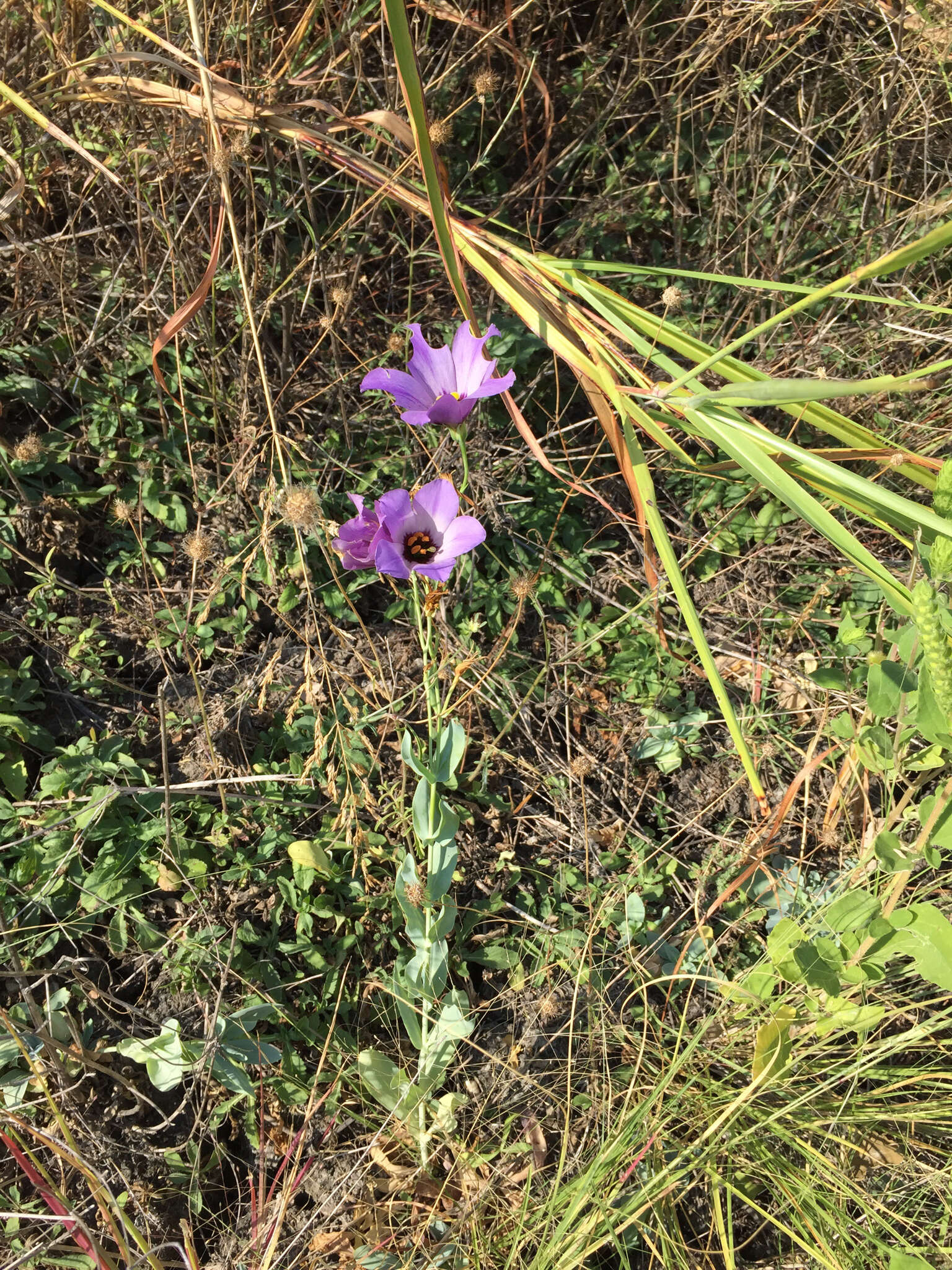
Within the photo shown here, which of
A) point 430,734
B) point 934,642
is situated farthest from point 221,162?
point 934,642

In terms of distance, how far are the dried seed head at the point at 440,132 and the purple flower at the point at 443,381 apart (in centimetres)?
76

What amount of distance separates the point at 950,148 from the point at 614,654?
1.40m

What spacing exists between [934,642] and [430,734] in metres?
0.65

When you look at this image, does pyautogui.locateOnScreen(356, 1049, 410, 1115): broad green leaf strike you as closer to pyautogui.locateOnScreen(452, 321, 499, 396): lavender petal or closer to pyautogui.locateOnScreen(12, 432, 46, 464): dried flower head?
pyautogui.locateOnScreen(452, 321, 499, 396): lavender petal

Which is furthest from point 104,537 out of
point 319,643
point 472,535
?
point 472,535

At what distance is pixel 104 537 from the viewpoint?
5.96 feet

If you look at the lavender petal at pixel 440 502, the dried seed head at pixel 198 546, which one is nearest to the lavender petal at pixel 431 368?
the lavender petal at pixel 440 502

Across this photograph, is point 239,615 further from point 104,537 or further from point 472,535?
point 472,535

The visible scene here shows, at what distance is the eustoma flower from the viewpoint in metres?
1.03

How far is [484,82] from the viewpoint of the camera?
1.74 metres

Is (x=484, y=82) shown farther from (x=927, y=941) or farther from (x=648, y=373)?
(x=927, y=941)

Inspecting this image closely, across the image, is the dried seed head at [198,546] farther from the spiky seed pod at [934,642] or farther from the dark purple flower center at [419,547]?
the spiky seed pod at [934,642]

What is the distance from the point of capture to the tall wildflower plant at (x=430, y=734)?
3.57 ft

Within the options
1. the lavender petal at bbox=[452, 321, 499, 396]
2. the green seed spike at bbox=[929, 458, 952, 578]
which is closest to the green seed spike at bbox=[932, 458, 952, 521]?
the green seed spike at bbox=[929, 458, 952, 578]
